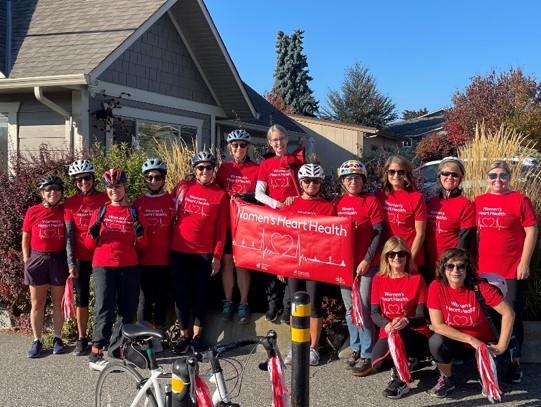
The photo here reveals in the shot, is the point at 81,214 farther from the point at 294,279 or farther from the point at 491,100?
the point at 491,100

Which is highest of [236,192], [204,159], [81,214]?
[204,159]

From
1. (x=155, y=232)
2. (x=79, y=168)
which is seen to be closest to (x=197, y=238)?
(x=155, y=232)

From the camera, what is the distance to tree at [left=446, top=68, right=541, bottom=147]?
90.0 ft

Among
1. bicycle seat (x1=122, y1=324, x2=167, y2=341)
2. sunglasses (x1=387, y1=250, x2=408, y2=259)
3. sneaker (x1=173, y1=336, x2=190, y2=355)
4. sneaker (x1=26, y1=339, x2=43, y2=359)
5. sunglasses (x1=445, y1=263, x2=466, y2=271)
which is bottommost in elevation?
sneaker (x1=26, y1=339, x2=43, y2=359)

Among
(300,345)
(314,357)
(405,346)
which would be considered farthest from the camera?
(314,357)

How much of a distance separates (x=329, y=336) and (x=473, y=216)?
6.23 ft

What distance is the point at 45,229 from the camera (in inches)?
256

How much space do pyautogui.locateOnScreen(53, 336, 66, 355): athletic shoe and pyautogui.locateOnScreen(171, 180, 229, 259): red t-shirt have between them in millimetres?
1699

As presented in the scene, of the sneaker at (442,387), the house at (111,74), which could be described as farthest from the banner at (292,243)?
the house at (111,74)

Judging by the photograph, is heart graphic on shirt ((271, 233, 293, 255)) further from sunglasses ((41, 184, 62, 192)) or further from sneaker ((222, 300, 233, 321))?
sunglasses ((41, 184, 62, 192))

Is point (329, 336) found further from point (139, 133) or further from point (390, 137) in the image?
point (390, 137)

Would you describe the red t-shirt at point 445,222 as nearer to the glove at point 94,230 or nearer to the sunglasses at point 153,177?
the sunglasses at point 153,177

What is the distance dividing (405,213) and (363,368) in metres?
1.49

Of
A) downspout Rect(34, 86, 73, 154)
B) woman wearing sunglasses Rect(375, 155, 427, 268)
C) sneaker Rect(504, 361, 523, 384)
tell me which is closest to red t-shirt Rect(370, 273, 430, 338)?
woman wearing sunglasses Rect(375, 155, 427, 268)
